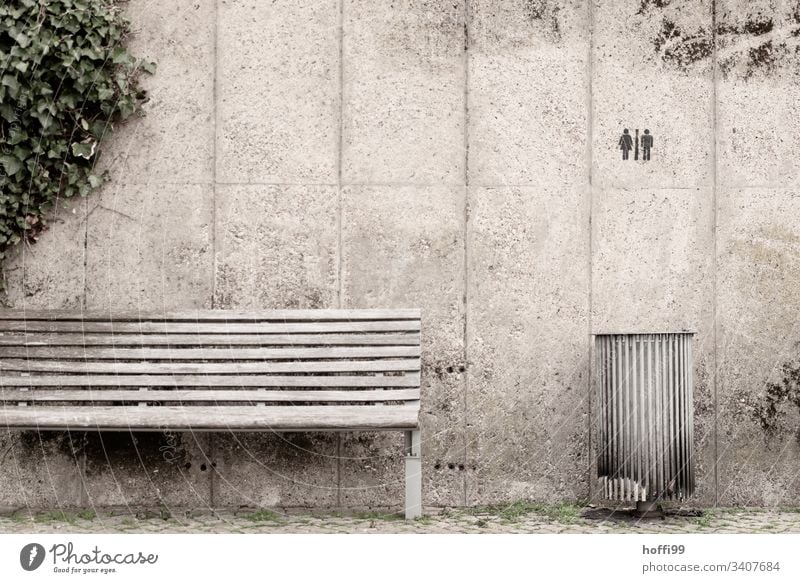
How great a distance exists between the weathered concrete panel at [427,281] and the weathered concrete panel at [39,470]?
1956mm

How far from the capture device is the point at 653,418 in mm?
5367

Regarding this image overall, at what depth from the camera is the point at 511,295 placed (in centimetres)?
607

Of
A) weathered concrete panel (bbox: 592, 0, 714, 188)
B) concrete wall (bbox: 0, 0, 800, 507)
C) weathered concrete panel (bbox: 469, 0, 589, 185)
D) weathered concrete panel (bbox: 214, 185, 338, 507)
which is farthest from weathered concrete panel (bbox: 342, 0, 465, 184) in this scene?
weathered concrete panel (bbox: 592, 0, 714, 188)

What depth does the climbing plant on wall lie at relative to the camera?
586cm

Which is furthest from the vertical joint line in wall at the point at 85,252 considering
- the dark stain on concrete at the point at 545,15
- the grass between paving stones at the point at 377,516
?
the dark stain on concrete at the point at 545,15

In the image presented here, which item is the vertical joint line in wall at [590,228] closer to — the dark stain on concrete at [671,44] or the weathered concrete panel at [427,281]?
the dark stain on concrete at [671,44]

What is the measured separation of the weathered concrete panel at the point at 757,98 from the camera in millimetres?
6105

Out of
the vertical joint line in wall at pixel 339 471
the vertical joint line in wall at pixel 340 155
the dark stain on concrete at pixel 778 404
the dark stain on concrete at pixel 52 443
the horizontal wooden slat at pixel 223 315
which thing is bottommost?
the vertical joint line in wall at pixel 339 471

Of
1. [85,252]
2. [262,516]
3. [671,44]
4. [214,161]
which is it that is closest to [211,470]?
[262,516]

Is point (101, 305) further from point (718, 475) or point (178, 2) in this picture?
point (718, 475)

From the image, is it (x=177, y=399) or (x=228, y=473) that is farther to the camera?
(x=228, y=473)

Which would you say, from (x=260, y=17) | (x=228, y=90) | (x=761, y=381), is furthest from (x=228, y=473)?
(x=761, y=381)
